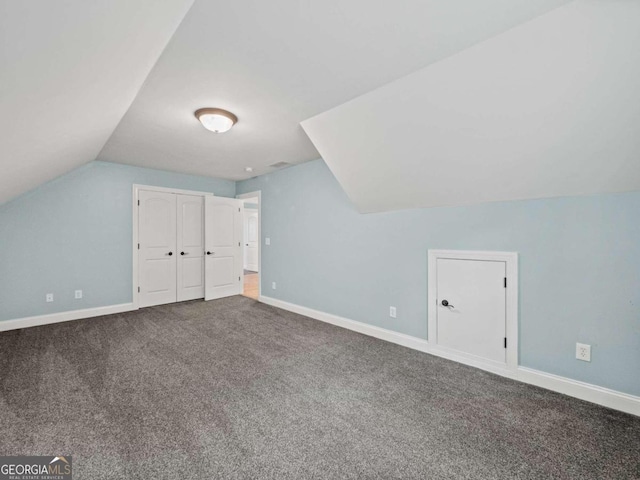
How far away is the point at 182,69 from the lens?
1900 millimetres

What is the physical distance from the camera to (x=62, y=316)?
393cm

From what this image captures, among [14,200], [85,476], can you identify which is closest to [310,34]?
[85,476]

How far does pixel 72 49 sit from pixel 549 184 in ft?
10.1

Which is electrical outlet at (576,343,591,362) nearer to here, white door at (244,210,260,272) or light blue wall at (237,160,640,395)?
light blue wall at (237,160,640,395)

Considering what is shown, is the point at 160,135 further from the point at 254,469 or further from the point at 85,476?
the point at 254,469

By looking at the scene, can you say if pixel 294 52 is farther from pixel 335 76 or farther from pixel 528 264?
pixel 528 264

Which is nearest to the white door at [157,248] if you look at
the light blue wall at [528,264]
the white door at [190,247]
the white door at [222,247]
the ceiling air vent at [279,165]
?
the white door at [190,247]

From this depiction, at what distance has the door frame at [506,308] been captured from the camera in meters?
2.41

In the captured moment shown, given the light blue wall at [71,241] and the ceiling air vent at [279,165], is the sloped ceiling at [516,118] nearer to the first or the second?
the ceiling air vent at [279,165]

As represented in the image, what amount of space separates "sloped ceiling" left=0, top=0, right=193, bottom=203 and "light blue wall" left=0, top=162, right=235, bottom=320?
5.41 ft

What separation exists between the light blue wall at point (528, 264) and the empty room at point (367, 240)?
17 mm

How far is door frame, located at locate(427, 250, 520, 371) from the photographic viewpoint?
7.89 ft

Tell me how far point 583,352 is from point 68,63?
3758mm

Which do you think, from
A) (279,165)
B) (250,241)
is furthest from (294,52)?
(250,241)
